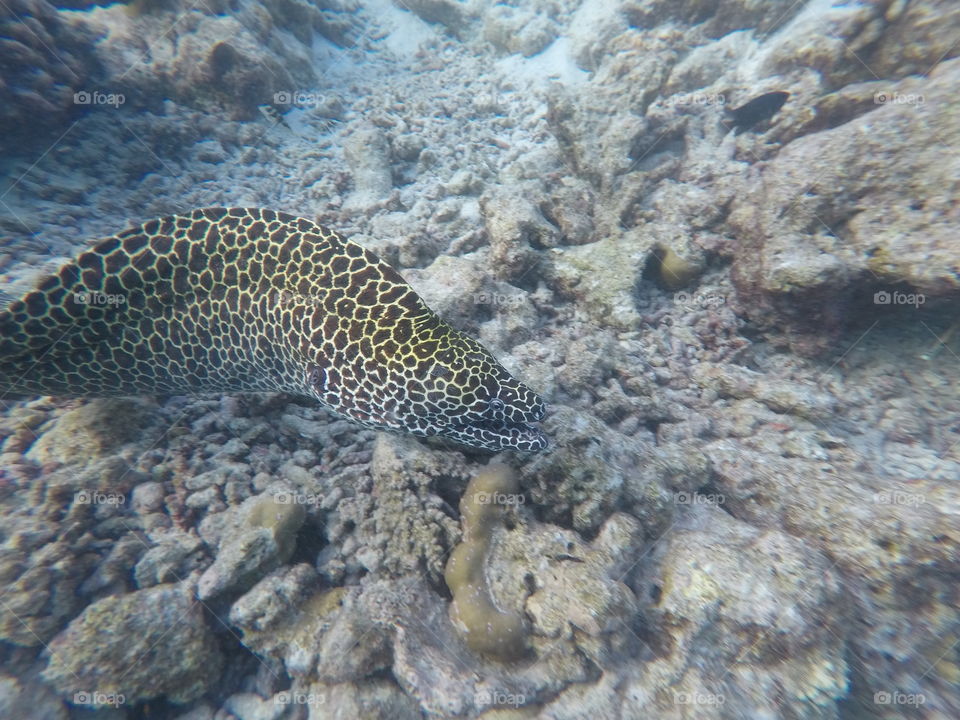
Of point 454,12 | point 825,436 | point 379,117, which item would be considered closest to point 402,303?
point 825,436

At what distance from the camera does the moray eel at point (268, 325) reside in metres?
3.93

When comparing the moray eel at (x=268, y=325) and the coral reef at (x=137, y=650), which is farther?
the moray eel at (x=268, y=325)

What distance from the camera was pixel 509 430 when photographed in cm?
396

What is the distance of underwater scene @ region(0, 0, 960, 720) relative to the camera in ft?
10.5

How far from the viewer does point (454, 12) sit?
13922 mm

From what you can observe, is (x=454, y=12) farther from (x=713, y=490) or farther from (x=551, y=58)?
(x=713, y=490)

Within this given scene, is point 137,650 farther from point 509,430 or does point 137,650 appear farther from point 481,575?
point 509,430

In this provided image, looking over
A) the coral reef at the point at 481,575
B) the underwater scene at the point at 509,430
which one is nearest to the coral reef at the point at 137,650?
the underwater scene at the point at 509,430

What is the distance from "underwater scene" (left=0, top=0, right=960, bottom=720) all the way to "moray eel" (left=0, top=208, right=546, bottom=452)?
31 millimetres

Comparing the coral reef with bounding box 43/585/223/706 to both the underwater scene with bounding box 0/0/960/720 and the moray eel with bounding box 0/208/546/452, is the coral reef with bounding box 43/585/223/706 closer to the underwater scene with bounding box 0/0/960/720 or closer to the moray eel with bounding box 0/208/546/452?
the underwater scene with bounding box 0/0/960/720

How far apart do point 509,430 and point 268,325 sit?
8.89ft

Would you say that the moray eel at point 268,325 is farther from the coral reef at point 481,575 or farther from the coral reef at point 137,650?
the coral reef at point 137,650

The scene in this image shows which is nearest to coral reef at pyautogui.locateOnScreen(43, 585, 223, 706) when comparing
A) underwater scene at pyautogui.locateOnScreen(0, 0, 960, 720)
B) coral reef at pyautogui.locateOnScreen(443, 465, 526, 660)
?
underwater scene at pyautogui.locateOnScreen(0, 0, 960, 720)

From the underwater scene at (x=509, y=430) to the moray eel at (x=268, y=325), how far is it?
31 millimetres
